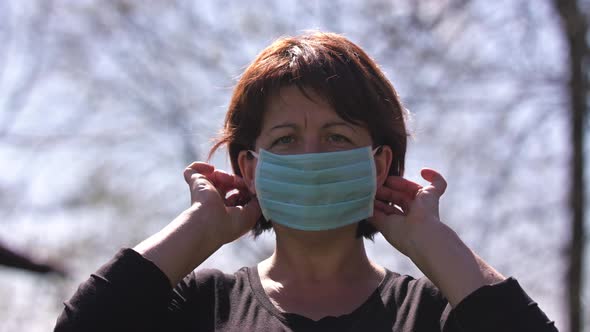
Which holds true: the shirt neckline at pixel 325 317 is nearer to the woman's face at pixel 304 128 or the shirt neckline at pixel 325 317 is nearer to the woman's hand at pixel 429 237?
the woman's hand at pixel 429 237

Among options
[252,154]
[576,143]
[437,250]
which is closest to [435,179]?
[437,250]

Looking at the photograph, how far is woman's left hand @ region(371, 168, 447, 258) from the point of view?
Result: 2900mm

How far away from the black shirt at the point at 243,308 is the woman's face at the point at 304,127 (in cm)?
44

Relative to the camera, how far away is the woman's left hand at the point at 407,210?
2.90 m

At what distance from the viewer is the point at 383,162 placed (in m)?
3.10

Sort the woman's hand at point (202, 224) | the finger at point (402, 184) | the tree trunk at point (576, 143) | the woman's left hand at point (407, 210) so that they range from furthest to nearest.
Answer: the tree trunk at point (576, 143)
the finger at point (402, 184)
the woman's left hand at point (407, 210)
the woman's hand at point (202, 224)

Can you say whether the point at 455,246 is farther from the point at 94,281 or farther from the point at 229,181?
the point at 94,281

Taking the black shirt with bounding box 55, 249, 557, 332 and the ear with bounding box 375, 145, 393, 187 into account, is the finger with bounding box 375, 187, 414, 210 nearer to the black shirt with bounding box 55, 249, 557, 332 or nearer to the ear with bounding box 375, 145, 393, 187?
the ear with bounding box 375, 145, 393, 187

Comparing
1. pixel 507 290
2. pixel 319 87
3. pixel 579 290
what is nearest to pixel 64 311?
pixel 319 87

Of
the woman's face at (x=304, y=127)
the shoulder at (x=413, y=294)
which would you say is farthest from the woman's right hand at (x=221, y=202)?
the shoulder at (x=413, y=294)

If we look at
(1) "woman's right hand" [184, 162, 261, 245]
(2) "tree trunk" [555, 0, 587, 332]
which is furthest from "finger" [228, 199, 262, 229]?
(2) "tree trunk" [555, 0, 587, 332]

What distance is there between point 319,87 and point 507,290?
85cm

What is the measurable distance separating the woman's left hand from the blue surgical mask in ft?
0.19

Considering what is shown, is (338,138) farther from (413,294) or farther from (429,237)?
(413,294)
